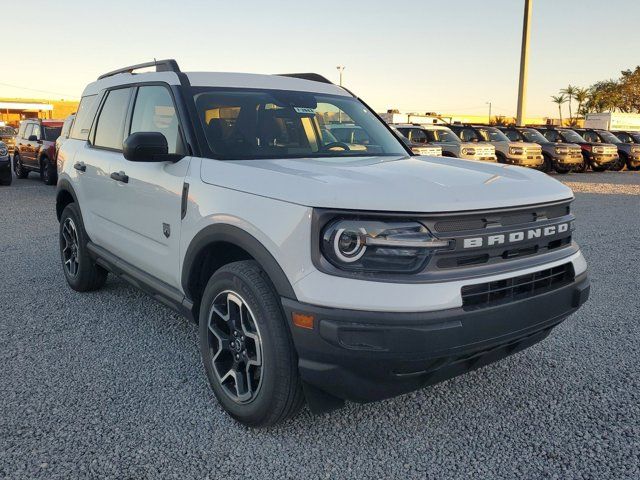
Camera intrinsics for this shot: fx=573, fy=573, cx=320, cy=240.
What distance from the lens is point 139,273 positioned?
3934 mm

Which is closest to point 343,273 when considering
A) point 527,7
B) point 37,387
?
point 37,387

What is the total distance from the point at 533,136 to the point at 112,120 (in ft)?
64.7

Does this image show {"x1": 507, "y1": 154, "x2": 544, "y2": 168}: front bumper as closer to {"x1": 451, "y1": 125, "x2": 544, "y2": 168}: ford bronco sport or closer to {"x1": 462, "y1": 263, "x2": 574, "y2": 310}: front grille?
{"x1": 451, "y1": 125, "x2": 544, "y2": 168}: ford bronco sport

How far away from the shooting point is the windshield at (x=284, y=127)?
11.5 ft

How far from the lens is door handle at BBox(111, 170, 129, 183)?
13.0 ft

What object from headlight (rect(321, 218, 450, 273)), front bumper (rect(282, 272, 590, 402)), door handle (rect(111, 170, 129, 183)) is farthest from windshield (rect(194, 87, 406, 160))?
front bumper (rect(282, 272, 590, 402))

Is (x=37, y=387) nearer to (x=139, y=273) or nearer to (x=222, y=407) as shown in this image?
(x=139, y=273)

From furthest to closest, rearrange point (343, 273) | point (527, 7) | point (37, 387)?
point (527, 7) → point (37, 387) → point (343, 273)

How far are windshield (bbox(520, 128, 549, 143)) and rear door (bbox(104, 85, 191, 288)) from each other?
1942cm

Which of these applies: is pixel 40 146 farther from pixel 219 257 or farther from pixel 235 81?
pixel 219 257

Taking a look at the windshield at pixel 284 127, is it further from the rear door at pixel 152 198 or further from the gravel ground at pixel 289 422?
the gravel ground at pixel 289 422

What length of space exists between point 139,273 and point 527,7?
96.5ft

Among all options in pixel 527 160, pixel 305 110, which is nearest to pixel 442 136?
pixel 527 160

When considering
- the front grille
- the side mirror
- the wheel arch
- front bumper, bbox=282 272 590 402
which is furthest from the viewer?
the side mirror
